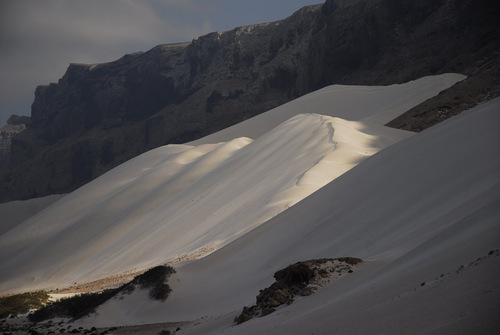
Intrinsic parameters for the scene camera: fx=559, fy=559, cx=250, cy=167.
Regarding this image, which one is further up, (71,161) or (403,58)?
(71,161)

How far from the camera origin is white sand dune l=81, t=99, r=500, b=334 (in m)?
5.71

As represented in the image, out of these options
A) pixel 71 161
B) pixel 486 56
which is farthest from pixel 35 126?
pixel 486 56

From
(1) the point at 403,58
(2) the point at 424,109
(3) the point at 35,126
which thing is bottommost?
(2) the point at 424,109

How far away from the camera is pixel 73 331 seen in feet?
41.8

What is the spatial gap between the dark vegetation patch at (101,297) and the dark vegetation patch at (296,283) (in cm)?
483

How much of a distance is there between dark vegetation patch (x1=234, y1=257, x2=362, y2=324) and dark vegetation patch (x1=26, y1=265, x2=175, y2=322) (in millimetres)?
4829

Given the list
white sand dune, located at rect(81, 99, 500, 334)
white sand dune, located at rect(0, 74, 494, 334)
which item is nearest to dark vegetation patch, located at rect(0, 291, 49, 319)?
white sand dune, located at rect(0, 74, 494, 334)

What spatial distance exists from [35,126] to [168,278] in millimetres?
125760

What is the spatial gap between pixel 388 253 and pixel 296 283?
194 centimetres

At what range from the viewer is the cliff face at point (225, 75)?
63.4 m

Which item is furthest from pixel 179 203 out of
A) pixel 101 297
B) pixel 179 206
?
pixel 101 297

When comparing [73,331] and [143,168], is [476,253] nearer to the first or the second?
[73,331]

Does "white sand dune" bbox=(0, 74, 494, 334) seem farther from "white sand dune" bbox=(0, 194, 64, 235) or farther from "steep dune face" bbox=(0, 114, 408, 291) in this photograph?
"white sand dune" bbox=(0, 194, 64, 235)

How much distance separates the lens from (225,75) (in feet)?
329
